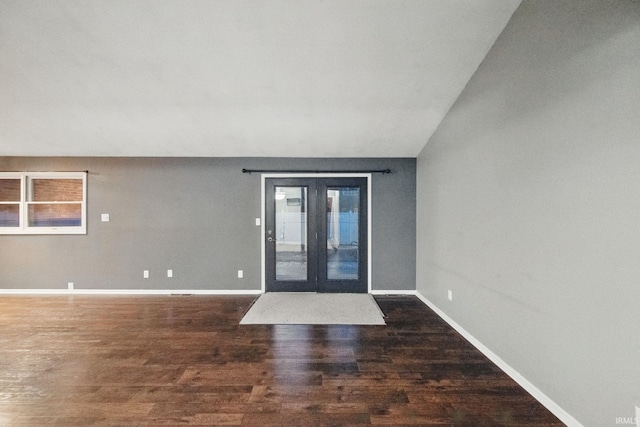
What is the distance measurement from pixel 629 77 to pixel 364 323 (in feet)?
10.0

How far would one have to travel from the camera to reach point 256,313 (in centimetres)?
380

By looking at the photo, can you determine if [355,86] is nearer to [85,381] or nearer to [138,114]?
[138,114]

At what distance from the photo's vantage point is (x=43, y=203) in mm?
4773

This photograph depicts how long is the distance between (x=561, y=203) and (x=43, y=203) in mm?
6899

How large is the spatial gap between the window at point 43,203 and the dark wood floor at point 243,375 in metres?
1.66

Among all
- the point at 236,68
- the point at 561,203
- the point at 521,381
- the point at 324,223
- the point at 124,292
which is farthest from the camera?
the point at 324,223

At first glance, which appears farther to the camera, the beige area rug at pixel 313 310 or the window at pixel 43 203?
the window at pixel 43 203

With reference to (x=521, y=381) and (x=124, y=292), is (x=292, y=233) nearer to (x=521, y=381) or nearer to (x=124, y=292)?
(x=124, y=292)

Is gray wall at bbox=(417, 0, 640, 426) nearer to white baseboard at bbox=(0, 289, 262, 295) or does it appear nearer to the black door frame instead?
the black door frame

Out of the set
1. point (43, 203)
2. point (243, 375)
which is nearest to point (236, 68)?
point (243, 375)

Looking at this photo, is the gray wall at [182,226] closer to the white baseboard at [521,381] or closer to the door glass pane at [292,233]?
the door glass pane at [292,233]

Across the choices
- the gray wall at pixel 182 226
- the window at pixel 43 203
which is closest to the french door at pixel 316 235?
the gray wall at pixel 182 226

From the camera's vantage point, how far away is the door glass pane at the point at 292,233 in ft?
15.9

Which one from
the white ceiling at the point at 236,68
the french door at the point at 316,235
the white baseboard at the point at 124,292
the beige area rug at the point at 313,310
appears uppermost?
the white ceiling at the point at 236,68
